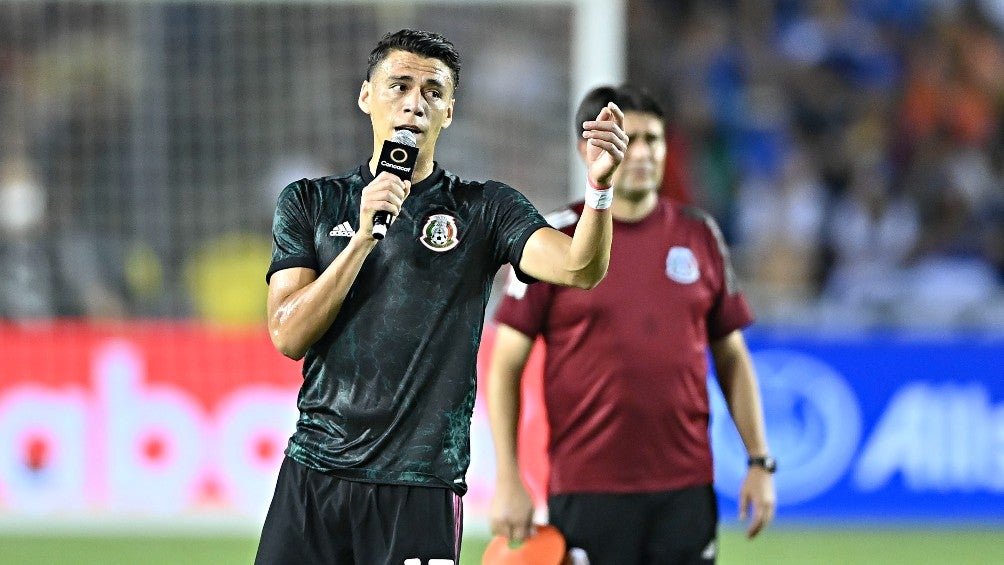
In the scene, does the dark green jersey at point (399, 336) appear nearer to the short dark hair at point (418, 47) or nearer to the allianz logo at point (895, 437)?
the short dark hair at point (418, 47)

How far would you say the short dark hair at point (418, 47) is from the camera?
3961 millimetres

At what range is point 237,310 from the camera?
10.8 m

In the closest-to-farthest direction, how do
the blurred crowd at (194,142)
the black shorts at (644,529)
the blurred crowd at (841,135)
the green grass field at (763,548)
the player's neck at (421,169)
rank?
the player's neck at (421,169), the black shorts at (644,529), the green grass field at (763,548), the blurred crowd at (194,142), the blurred crowd at (841,135)

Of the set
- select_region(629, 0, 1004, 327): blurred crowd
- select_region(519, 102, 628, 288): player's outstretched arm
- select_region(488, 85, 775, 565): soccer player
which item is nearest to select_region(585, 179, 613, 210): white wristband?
select_region(519, 102, 628, 288): player's outstretched arm

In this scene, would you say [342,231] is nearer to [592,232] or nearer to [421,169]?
[421,169]

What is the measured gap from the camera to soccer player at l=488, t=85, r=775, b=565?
5137mm

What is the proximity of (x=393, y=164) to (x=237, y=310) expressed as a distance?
735 centimetres

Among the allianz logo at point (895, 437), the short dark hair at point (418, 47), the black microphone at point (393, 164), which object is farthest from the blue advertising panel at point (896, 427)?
the black microphone at point (393, 164)

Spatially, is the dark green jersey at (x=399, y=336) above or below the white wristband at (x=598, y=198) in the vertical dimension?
below

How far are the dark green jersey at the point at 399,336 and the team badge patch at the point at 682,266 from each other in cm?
133

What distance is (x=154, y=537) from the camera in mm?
9445

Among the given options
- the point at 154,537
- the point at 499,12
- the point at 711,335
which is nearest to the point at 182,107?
the point at 499,12

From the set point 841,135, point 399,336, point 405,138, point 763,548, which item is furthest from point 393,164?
point 841,135

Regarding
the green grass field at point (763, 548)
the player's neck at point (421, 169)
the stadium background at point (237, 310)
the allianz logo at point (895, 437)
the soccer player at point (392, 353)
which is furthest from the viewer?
the allianz logo at point (895, 437)
